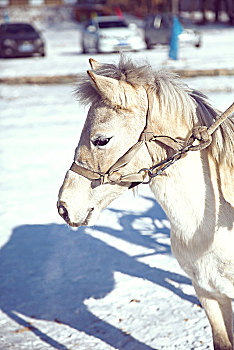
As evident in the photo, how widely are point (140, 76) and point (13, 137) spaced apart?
26.1 feet

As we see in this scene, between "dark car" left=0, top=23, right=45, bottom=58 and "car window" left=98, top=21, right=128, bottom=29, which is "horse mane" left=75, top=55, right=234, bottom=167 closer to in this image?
"car window" left=98, top=21, right=128, bottom=29

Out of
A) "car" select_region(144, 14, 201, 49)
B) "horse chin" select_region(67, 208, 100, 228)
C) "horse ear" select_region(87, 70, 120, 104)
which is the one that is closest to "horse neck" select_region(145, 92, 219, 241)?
"horse ear" select_region(87, 70, 120, 104)

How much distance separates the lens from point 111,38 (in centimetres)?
2059

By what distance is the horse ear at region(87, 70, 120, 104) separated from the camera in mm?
2178

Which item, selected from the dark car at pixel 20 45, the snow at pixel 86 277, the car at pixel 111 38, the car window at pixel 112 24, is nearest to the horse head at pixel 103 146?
the snow at pixel 86 277

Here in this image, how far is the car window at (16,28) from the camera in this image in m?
22.7

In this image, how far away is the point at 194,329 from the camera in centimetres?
360

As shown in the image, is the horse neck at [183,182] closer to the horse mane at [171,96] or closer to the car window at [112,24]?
the horse mane at [171,96]

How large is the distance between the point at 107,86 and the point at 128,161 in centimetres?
40

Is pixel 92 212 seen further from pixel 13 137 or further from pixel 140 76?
pixel 13 137

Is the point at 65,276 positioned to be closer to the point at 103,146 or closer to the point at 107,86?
the point at 103,146

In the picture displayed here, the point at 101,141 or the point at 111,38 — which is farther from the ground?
the point at 101,141

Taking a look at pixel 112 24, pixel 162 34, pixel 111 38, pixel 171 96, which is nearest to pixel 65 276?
pixel 171 96

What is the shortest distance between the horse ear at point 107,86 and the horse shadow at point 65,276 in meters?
2.04
